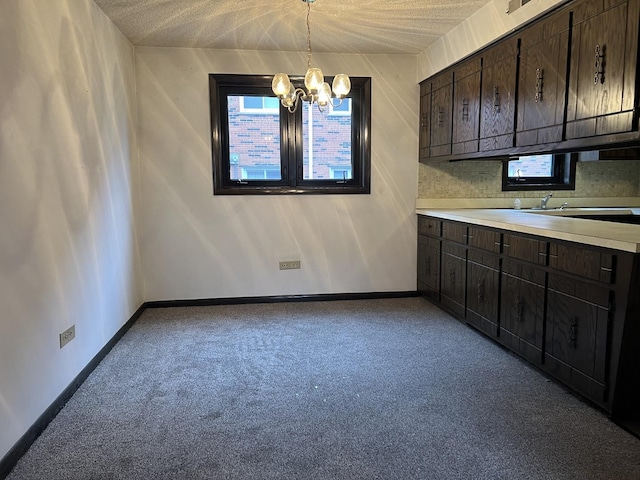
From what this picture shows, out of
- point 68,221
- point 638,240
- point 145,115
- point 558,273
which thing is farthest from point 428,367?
point 145,115

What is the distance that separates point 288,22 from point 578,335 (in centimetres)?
297

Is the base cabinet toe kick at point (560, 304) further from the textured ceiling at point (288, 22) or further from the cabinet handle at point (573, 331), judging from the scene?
the textured ceiling at point (288, 22)

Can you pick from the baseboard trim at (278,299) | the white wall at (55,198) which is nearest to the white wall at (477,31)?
the baseboard trim at (278,299)

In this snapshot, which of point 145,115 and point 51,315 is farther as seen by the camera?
point 145,115

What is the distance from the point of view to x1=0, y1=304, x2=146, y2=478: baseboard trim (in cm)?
189

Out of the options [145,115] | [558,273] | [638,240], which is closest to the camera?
[638,240]

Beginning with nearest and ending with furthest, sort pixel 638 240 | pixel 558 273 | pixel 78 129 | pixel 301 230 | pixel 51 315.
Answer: pixel 638 240 < pixel 51 315 < pixel 558 273 < pixel 78 129 < pixel 301 230

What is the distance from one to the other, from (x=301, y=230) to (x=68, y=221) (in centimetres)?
227

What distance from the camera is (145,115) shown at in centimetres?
421

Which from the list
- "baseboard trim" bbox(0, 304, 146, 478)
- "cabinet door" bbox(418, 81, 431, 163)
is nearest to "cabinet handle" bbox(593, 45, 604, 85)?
"cabinet door" bbox(418, 81, 431, 163)

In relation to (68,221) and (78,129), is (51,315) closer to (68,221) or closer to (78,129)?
(68,221)

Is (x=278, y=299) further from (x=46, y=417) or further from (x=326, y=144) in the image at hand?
(x=46, y=417)

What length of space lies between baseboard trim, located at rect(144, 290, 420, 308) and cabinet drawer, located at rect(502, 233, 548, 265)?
70.0 inches

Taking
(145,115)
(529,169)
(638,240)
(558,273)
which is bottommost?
(558,273)
